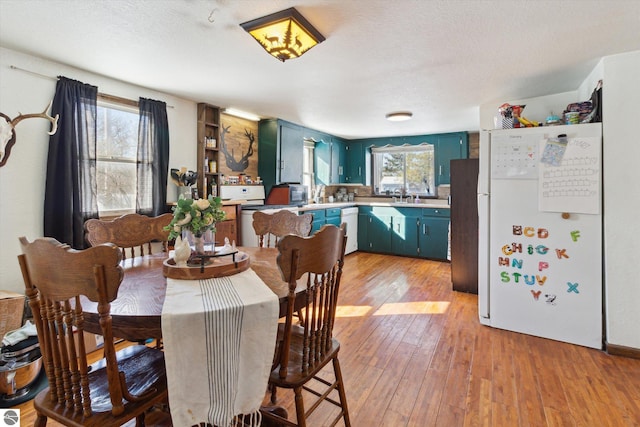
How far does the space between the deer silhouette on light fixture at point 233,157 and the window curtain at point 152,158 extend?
2.76 feet

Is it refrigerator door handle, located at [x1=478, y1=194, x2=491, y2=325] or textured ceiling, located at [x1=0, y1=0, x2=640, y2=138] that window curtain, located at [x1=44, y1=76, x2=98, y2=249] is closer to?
textured ceiling, located at [x1=0, y1=0, x2=640, y2=138]

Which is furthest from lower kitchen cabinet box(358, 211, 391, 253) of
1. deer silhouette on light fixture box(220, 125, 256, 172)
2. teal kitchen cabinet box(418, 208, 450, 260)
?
deer silhouette on light fixture box(220, 125, 256, 172)

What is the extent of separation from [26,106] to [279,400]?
2.78 metres

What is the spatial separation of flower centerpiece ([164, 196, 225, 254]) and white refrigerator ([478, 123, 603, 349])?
2285 mm

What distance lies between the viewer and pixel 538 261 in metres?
2.54

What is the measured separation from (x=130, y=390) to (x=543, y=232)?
2.85 m

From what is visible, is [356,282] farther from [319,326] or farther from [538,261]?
[319,326]

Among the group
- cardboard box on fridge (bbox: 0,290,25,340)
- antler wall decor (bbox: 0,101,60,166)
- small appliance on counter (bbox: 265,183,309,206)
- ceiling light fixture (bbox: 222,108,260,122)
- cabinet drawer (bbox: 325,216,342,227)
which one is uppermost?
ceiling light fixture (bbox: 222,108,260,122)

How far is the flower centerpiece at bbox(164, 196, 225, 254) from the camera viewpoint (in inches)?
57.7

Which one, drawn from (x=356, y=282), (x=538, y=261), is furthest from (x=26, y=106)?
(x=538, y=261)

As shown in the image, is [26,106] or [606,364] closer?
[606,364]

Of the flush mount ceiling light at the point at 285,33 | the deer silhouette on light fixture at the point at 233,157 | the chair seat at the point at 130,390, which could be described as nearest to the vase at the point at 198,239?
the chair seat at the point at 130,390

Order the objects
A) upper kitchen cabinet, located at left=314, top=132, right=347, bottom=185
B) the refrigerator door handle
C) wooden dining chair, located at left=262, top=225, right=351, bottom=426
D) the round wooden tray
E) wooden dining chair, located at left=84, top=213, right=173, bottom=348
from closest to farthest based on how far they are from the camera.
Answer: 1. wooden dining chair, located at left=262, top=225, right=351, bottom=426
2. the round wooden tray
3. wooden dining chair, located at left=84, top=213, right=173, bottom=348
4. the refrigerator door handle
5. upper kitchen cabinet, located at left=314, top=132, right=347, bottom=185

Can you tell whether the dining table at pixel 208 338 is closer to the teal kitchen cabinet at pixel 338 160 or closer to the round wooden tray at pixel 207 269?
the round wooden tray at pixel 207 269
